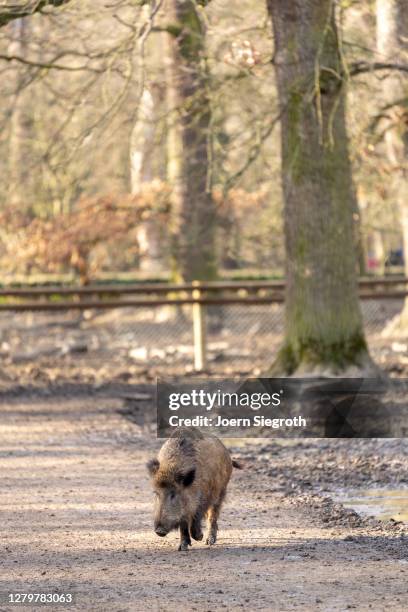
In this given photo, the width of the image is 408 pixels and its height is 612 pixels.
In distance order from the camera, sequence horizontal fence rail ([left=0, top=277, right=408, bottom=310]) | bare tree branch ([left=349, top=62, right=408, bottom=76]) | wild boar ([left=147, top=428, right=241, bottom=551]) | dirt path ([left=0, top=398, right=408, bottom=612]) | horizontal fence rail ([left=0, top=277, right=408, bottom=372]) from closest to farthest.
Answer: dirt path ([left=0, top=398, right=408, bottom=612]), wild boar ([left=147, top=428, right=241, bottom=551]), bare tree branch ([left=349, top=62, right=408, bottom=76]), horizontal fence rail ([left=0, top=277, right=408, bottom=310]), horizontal fence rail ([left=0, top=277, right=408, bottom=372])

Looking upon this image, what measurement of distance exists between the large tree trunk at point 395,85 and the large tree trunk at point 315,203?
845 millimetres

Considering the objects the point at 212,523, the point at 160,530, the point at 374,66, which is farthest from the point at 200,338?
the point at 160,530

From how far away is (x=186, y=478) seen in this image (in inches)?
311

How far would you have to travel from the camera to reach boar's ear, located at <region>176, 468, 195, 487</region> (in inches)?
311

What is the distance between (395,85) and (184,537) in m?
11.4

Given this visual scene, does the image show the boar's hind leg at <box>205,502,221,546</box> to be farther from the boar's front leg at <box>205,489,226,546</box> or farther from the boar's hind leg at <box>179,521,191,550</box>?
the boar's hind leg at <box>179,521,191,550</box>

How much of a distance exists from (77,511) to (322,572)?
264cm

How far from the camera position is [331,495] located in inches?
392

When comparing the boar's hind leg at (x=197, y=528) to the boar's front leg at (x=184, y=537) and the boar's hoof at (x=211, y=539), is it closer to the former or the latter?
the boar's front leg at (x=184, y=537)

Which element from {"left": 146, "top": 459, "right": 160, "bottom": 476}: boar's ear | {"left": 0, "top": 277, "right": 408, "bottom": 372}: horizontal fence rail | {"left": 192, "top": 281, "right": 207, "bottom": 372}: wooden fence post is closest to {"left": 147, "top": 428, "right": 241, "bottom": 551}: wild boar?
{"left": 146, "top": 459, "right": 160, "bottom": 476}: boar's ear

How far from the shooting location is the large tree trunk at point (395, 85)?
591 inches

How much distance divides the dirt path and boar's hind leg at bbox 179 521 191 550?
0.08 meters

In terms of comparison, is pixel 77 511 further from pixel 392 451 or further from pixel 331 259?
pixel 331 259

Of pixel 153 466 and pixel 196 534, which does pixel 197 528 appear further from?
pixel 153 466
